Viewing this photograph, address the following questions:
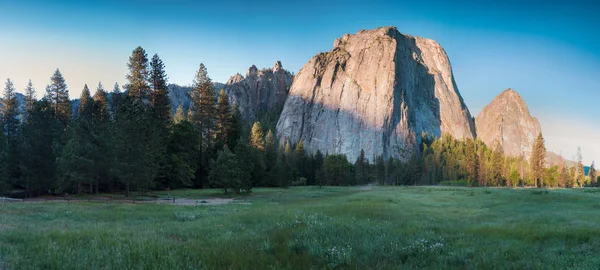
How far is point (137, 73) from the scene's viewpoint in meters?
50.3

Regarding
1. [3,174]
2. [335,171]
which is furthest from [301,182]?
[3,174]

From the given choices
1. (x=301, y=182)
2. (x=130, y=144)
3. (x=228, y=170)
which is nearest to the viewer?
(x=130, y=144)

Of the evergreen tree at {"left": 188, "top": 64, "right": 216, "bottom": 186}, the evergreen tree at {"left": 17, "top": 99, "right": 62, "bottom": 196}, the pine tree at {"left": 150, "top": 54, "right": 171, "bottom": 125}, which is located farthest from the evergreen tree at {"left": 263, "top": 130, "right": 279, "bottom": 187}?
the evergreen tree at {"left": 17, "top": 99, "right": 62, "bottom": 196}

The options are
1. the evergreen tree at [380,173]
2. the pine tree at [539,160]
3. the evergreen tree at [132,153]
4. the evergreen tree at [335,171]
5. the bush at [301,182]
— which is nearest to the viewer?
the evergreen tree at [132,153]

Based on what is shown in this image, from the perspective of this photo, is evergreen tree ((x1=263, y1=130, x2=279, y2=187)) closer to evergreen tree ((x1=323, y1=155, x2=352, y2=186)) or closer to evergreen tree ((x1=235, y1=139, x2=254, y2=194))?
evergreen tree ((x1=235, y1=139, x2=254, y2=194))

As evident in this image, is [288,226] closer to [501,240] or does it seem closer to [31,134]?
[501,240]

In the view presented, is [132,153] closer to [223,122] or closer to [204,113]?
[204,113]

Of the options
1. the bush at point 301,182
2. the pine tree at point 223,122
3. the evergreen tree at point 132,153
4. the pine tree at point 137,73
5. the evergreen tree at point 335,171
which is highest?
the pine tree at point 137,73

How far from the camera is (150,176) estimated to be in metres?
36.4

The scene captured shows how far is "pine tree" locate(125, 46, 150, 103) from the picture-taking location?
5000 cm

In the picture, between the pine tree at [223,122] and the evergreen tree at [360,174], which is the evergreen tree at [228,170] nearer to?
the pine tree at [223,122]

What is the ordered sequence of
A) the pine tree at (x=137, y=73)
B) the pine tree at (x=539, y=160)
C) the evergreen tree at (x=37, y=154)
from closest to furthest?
the evergreen tree at (x=37, y=154)
the pine tree at (x=137, y=73)
the pine tree at (x=539, y=160)

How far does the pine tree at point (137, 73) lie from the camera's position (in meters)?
50.0

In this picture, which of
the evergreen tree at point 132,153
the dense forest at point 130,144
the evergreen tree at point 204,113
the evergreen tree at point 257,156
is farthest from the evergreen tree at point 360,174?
the evergreen tree at point 132,153
